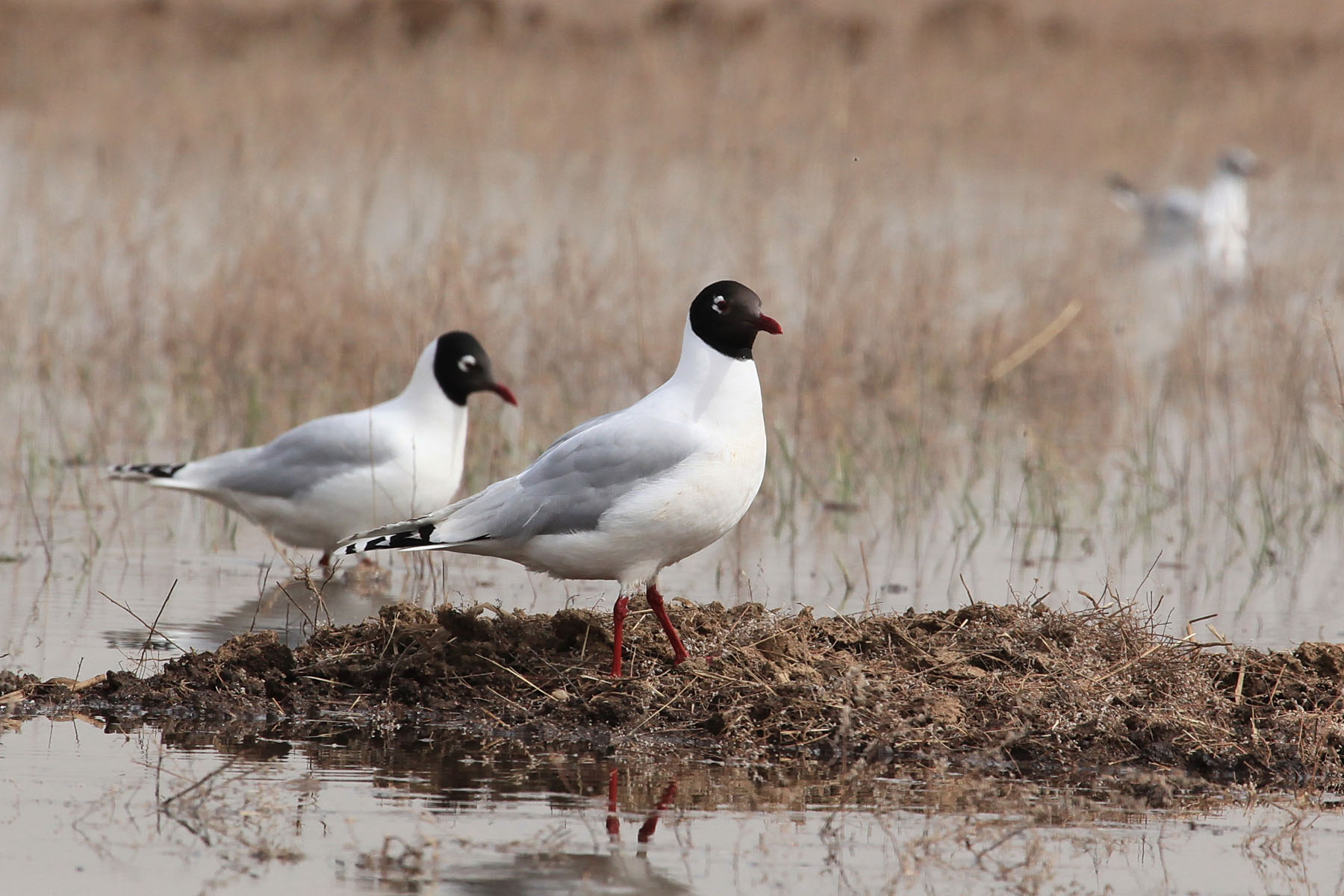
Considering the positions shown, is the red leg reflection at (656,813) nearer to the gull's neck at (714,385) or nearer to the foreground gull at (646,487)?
the foreground gull at (646,487)

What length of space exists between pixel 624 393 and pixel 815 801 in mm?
6435

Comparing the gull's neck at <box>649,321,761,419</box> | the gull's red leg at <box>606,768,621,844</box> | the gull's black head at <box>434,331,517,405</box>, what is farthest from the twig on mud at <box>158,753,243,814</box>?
the gull's black head at <box>434,331,517,405</box>

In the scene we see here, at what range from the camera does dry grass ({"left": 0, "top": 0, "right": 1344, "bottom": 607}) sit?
9.92m

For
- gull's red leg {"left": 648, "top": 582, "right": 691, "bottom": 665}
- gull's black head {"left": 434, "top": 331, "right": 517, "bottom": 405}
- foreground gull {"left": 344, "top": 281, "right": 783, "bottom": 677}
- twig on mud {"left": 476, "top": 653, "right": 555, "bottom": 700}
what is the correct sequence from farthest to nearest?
gull's black head {"left": 434, "top": 331, "right": 517, "bottom": 405} → gull's red leg {"left": 648, "top": 582, "right": 691, "bottom": 665} → foreground gull {"left": 344, "top": 281, "right": 783, "bottom": 677} → twig on mud {"left": 476, "top": 653, "right": 555, "bottom": 700}

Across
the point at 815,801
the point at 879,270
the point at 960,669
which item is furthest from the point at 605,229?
the point at 815,801

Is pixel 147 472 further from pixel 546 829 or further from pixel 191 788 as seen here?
pixel 546 829

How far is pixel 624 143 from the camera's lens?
1683 centimetres

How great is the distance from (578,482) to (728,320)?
2.36 ft

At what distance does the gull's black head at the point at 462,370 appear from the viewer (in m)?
8.27

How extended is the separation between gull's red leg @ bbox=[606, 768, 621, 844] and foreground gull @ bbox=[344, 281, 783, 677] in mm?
714

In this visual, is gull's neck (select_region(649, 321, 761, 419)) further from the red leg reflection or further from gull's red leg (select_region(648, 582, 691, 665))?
the red leg reflection

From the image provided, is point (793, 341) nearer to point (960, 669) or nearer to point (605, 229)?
point (605, 229)

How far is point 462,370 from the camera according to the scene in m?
8.30

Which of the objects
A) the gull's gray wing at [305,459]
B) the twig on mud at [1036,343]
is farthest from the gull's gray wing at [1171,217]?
the gull's gray wing at [305,459]
